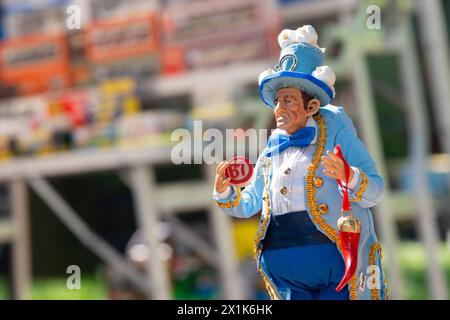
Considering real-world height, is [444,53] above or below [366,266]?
above

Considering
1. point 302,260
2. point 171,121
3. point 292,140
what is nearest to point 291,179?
point 292,140

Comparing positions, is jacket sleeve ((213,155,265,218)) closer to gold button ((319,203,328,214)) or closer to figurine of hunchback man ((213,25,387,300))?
figurine of hunchback man ((213,25,387,300))

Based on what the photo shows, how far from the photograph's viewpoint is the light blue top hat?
2201mm

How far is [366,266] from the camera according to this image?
2.16m

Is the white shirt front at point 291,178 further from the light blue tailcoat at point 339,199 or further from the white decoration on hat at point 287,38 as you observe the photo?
the white decoration on hat at point 287,38

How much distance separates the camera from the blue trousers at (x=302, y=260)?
7.11 feet

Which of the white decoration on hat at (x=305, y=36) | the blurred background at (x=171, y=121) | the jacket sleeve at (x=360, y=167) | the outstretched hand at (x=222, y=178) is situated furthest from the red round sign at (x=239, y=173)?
the blurred background at (x=171, y=121)

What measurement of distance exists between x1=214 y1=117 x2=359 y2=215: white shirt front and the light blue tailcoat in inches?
0.6

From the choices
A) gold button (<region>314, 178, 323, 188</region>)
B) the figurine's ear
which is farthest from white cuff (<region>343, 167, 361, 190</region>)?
the figurine's ear
